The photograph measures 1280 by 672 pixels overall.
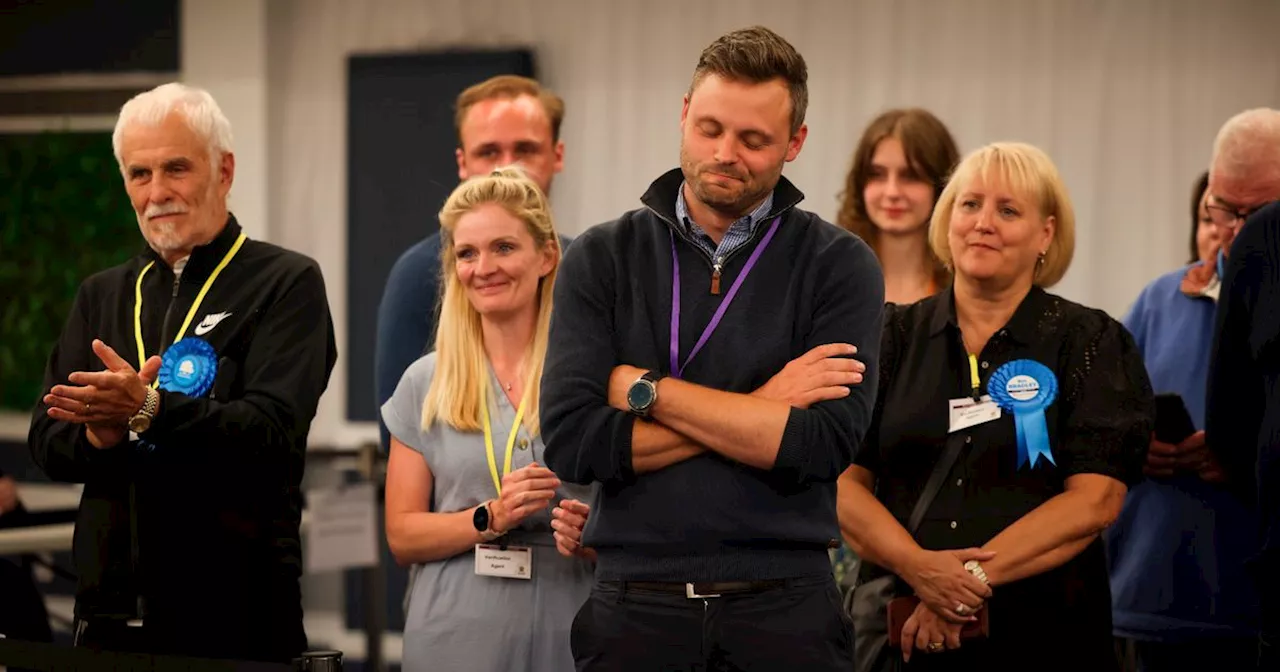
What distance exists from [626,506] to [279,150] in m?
4.57

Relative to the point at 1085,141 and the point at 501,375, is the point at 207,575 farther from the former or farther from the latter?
the point at 1085,141

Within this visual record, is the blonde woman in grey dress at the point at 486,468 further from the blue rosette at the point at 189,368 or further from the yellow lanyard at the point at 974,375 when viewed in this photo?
the yellow lanyard at the point at 974,375

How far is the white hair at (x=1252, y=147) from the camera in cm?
303

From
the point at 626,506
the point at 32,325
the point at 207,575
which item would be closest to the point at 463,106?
the point at 207,575

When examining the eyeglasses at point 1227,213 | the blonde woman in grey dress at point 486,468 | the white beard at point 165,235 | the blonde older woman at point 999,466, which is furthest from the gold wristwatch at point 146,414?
the eyeglasses at point 1227,213

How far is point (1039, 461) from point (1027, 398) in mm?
Answer: 122

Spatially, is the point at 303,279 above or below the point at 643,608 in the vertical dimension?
above

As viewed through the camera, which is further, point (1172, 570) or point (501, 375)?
point (1172, 570)

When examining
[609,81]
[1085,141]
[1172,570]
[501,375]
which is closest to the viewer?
[501,375]

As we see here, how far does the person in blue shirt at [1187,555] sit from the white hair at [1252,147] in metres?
0.19

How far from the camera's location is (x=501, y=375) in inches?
109

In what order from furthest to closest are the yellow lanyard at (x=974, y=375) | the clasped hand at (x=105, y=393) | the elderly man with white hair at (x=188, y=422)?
the yellow lanyard at (x=974, y=375) → the elderly man with white hair at (x=188, y=422) → the clasped hand at (x=105, y=393)

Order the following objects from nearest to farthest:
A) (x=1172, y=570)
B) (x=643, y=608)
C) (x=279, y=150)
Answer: (x=643, y=608) < (x=1172, y=570) < (x=279, y=150)

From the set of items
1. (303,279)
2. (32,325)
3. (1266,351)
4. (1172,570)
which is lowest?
(1172,570)
